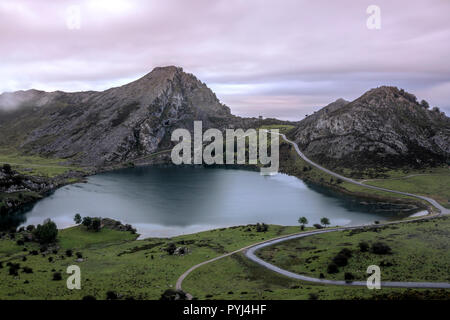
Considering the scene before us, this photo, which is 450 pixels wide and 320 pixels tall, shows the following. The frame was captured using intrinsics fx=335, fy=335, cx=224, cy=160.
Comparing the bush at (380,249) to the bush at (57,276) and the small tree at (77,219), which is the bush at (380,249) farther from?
the small tree at (77,219)

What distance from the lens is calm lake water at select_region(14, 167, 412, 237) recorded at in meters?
119

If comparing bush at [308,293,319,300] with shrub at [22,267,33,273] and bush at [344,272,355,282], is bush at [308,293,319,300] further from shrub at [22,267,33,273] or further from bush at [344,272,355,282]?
shrub at [22,267,33,273]

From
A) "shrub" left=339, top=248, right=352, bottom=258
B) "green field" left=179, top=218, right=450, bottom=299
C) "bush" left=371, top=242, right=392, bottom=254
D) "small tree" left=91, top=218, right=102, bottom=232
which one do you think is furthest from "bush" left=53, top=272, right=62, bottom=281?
"bush" left=371, top=242, right=392, bottom=254

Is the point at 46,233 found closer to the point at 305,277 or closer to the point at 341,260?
the point at 305,277

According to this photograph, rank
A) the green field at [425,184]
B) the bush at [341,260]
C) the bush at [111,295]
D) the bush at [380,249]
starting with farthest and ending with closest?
the green field at [425,184], the bush at [380,249], the bush at [341,260], the bush at [111,295]

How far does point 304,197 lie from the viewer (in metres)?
158

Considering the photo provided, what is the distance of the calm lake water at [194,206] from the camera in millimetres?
119312

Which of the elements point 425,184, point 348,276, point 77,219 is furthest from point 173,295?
point 425,184

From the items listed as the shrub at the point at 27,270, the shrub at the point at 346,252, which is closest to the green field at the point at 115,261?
the shrub at the point at 27,270

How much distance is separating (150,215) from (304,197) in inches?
2869

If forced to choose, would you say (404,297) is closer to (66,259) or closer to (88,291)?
(88,291)
